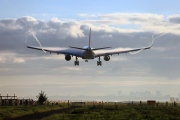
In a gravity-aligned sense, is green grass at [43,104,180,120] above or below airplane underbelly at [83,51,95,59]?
below

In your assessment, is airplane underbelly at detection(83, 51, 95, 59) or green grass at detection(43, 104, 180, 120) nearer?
green grass at detection(43, 104, 180, 120)

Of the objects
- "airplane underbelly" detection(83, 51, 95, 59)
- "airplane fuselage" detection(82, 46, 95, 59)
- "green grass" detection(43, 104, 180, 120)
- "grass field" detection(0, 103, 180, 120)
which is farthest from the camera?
"airplane underbelly" detection(83, 51, 95, 59)

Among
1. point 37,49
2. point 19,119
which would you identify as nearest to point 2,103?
point 37,49

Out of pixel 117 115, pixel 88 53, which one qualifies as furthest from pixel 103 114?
pixel 88 53

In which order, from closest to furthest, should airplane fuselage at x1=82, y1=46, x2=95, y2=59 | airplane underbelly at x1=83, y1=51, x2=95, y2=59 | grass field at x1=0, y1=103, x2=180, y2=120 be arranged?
1. grass field at x1=0, y1=103, x2=180, y2=120
2. airplane fuselage at x1=82, y1=46, x2=95, y2=59
3. airplane underbelly at x1=83, y1=51, x2=95, y2=59

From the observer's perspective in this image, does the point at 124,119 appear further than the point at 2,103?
No

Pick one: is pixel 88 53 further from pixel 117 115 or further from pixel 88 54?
pixel 117 115

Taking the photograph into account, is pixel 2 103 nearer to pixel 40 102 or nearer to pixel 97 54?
pixel 40 102

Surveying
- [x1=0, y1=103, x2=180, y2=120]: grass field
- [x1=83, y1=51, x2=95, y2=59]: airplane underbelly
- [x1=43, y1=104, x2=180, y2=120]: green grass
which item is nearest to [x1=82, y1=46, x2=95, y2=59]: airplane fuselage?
[x1=83, y1=51, x2=95, y2=59]: airplane underbelly

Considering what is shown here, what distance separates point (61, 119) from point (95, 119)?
4406mm

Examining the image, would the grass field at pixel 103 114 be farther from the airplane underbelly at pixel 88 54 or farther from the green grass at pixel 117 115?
the airplane underbelly at pixel 88 54

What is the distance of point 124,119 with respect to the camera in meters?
54.4

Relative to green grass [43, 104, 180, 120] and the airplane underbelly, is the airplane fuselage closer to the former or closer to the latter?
the airplane underbelly

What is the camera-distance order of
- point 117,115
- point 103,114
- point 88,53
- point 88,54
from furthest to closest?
point 88,54 < point 88,53 < point 103,114 < point 117,115
